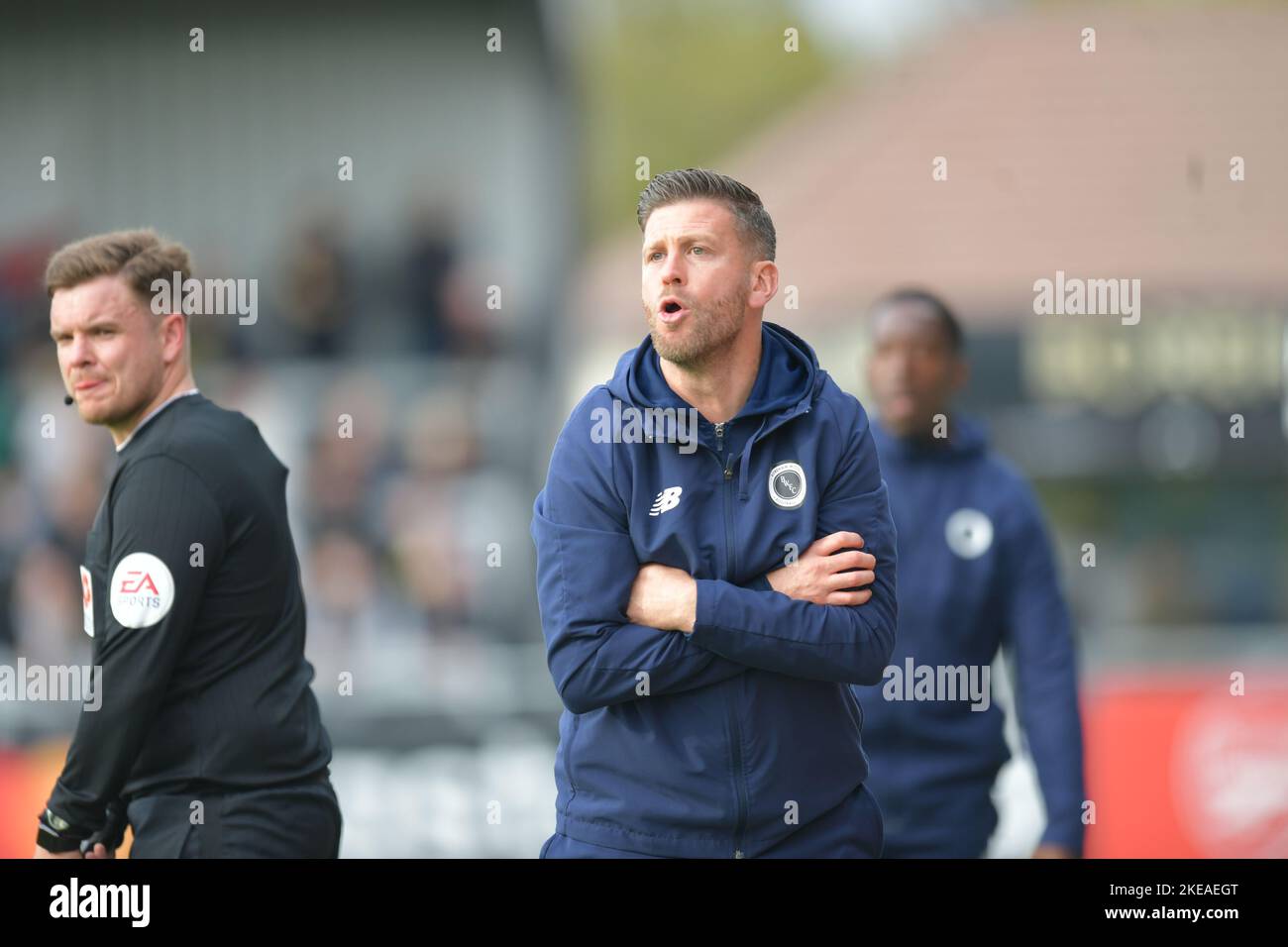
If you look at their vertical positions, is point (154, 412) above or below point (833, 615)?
above

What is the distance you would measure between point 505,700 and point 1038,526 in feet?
17.2

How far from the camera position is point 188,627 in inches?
163

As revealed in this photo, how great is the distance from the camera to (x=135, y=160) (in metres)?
13.8

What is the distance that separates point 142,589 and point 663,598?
1.28 m

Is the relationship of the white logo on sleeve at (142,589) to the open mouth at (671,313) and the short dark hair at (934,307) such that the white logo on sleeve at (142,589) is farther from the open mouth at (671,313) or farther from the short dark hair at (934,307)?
the short dark hair at (934,307)

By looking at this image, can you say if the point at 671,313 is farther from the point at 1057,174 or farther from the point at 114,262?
the point at 1057,174

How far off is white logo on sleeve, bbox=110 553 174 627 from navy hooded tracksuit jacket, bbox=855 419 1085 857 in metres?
2.37

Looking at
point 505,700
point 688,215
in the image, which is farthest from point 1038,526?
point 505,700
